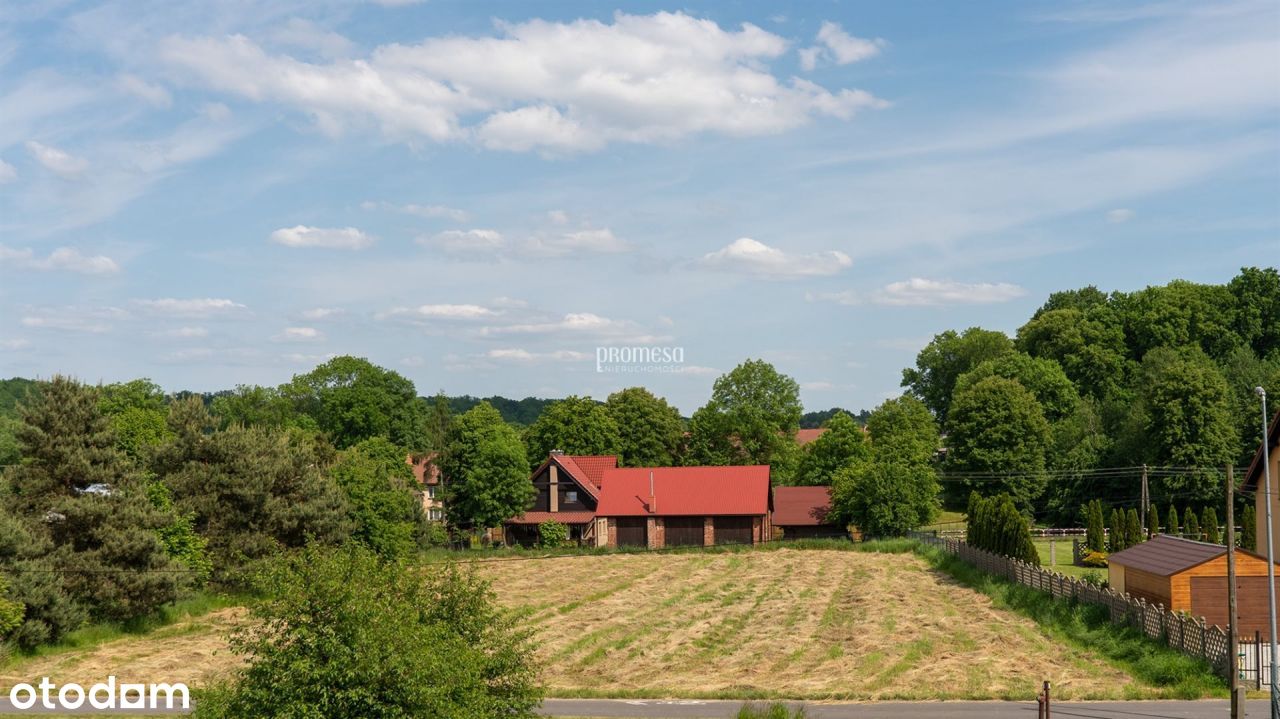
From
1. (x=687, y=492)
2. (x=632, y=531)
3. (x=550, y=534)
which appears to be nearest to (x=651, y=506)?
(x=632, y=531)

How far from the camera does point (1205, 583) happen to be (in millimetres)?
34500

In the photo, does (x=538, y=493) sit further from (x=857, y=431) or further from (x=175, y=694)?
(x=175, y=694)

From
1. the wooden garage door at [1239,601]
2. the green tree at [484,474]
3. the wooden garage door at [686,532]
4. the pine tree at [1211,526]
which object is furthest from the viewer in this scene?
the wooden garage door at [686,532]

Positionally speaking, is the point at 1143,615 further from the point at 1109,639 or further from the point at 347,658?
the point at 347,658

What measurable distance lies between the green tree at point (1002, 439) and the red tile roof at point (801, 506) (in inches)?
486

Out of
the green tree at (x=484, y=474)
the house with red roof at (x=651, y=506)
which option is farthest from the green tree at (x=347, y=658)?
the house with red roof at (x=651, y=506)

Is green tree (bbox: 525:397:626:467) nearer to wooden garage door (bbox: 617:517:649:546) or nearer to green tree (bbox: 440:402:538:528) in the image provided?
green tree (bbox: 440:402:538:528)

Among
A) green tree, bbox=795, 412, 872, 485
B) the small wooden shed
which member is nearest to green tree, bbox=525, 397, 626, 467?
green tree, bbox=795, 412, 872, 485

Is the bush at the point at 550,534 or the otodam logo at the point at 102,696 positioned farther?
the bush at the point at 550,534

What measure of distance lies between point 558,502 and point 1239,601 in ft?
191

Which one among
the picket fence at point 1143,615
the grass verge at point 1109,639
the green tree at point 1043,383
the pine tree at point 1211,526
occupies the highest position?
the green tree at point 1043,383

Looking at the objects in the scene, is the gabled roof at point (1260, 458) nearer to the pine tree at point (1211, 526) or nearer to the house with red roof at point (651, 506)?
the pine tree at point (1211, 526)

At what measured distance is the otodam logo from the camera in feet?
95.9

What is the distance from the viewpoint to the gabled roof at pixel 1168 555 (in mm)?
35062
